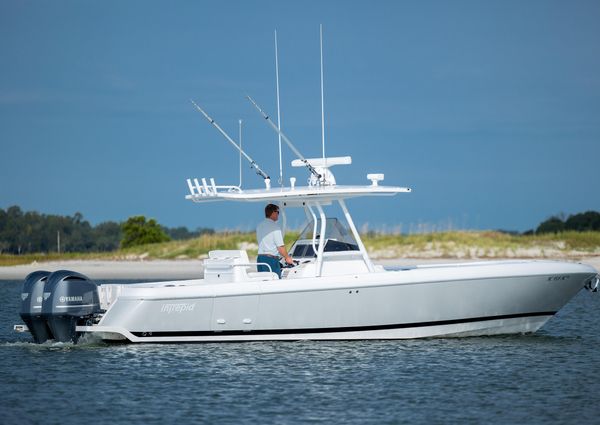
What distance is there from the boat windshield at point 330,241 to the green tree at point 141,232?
3732 centimetres

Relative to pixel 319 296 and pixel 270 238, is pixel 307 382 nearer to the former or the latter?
pixel 319 296

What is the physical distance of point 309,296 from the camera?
50.5 ft

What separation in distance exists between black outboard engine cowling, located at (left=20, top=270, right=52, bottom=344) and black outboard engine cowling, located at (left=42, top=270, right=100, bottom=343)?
0.08 meters

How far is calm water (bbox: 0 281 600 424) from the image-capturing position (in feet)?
38.4

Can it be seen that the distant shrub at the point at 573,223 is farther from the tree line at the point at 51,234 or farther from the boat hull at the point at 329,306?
the boat hull at the point at 329,306

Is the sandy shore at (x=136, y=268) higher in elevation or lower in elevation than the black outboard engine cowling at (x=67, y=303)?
higher

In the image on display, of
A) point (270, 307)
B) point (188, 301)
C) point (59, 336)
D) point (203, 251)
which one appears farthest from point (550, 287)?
point (203, 251)

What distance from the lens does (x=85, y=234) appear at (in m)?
67.5

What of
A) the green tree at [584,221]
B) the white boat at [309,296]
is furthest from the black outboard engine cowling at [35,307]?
the green tree at [584,221]

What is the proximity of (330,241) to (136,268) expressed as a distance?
24.8 metres

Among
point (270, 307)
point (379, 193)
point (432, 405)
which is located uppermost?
point (379, 193)

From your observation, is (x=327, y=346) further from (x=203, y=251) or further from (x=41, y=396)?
(x=203, y=251)

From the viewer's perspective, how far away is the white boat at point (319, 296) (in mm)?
15273

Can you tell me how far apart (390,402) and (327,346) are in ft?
10.9
